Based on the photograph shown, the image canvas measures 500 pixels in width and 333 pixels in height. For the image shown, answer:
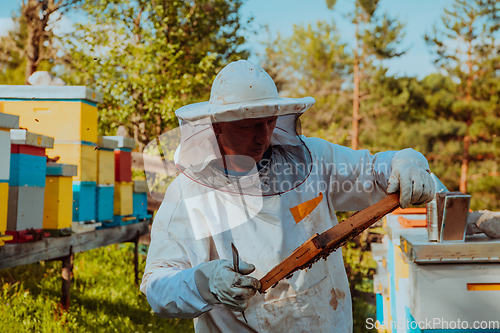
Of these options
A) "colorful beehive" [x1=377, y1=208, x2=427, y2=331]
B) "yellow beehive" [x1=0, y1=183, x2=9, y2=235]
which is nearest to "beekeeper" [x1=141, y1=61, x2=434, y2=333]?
"colorful beehive" [x1=377, y1=208, x2=427, y2=331]

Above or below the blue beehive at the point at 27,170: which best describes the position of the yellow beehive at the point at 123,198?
below

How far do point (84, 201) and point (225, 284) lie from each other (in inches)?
129

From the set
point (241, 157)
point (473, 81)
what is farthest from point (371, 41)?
point (241, 157)

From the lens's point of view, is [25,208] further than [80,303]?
No

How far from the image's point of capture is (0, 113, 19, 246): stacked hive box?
9.78ft

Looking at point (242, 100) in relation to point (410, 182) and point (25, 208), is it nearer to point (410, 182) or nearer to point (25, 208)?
point (410, 182)

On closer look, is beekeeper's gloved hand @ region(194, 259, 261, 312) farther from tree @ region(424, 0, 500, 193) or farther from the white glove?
tree @ region(424, 0, 500, 193)

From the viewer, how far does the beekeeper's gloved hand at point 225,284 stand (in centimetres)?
140

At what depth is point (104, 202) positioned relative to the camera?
4660mm

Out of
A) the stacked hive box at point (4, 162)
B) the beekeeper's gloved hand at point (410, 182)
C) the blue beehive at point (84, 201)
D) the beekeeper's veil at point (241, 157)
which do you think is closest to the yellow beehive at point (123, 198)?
the blue beehive at point (84, 201)

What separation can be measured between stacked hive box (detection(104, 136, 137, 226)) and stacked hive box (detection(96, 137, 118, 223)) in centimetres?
25

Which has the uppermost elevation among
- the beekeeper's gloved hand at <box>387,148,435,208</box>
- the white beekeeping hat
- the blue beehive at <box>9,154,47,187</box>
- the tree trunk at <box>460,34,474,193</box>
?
the tree trunk at <box>460,34,474,193</box>

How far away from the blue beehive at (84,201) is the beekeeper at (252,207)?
8.90 feet

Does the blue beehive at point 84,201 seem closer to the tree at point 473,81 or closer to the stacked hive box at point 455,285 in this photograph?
the stacked hive box at point 455,285
